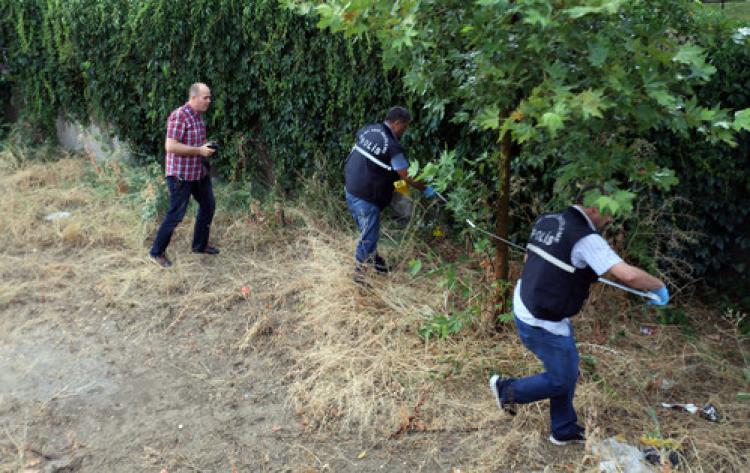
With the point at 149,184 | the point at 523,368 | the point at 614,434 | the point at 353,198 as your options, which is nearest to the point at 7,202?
the point at 149,184

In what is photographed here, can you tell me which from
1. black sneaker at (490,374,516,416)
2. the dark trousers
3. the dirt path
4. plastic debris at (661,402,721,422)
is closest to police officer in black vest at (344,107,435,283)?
the dirt path

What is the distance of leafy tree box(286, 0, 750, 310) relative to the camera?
3268mm

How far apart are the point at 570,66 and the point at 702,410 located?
92.9 inches

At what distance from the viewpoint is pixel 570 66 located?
3.55 meters

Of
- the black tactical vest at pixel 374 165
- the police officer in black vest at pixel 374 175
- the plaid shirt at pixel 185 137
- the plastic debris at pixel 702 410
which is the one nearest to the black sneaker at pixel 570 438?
the plastic debris at pixel 702 410

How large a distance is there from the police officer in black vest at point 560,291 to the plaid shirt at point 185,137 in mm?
3569

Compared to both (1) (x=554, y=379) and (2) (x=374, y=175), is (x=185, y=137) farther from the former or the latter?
(1) (x=554, y=379)

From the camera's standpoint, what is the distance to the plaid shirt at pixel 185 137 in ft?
20.7

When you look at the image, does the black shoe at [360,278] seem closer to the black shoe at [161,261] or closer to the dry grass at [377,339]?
the dry grass at [377,339]

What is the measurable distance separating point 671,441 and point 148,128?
7.46m

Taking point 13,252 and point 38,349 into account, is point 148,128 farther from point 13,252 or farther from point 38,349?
point 38,349

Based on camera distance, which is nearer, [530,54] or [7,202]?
[530,54]

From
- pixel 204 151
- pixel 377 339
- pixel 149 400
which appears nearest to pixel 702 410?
pixel 377 339

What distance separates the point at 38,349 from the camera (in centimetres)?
538
